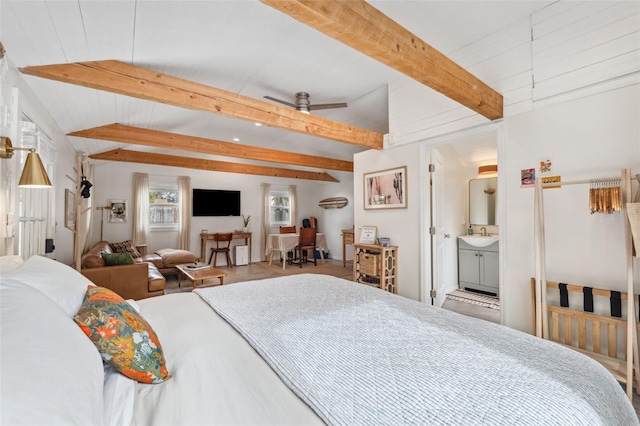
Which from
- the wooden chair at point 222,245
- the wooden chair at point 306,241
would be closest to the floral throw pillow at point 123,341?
the wooden chair at point 222,245

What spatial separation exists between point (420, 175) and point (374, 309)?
2208 millimetres

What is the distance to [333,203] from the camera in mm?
8047

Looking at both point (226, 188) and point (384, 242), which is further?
point (226, 188)

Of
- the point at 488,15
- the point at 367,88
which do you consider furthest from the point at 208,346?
the point at 367,88

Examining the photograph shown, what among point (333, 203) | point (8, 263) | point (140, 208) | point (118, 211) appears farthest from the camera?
point (333, 203)

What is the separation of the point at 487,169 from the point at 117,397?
5.14 m

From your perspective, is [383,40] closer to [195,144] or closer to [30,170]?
[30,170]

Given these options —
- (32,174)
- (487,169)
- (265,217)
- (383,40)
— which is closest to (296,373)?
(383,40)

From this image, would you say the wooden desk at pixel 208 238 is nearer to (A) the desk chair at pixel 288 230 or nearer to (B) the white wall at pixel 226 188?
(B) the white wall at pixel 226 188

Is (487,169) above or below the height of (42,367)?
above

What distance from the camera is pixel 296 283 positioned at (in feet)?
7.12

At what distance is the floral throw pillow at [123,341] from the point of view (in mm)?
934

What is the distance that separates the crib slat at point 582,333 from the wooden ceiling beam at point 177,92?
8.92ft

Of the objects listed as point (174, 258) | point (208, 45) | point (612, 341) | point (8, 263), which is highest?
point (208, 45)
